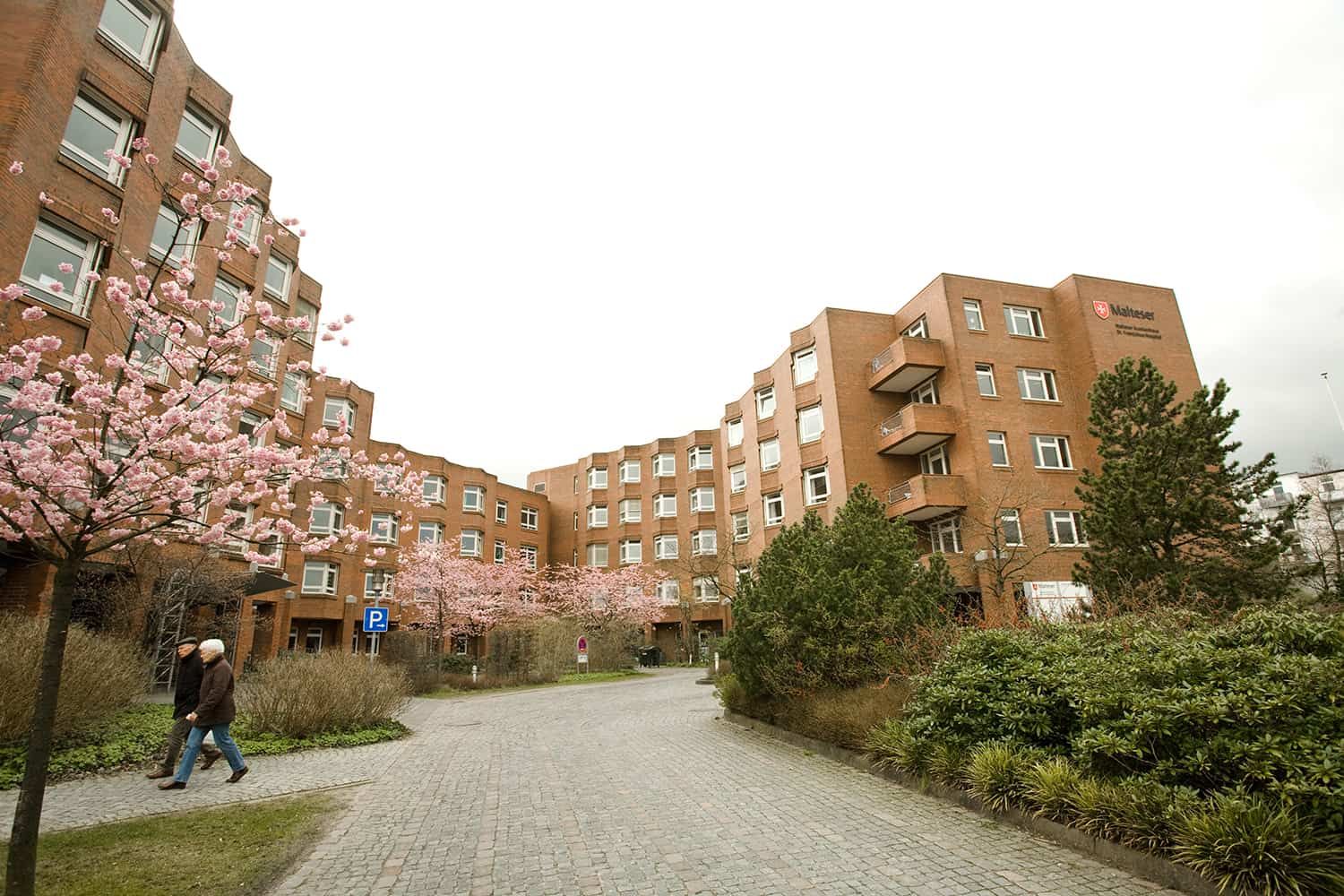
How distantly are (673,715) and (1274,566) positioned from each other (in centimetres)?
1549

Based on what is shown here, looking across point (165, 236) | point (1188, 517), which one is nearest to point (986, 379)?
point (1188, 517)

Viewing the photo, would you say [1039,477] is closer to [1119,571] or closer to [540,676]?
[1119,571]

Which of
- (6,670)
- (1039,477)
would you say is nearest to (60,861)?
(6,670)

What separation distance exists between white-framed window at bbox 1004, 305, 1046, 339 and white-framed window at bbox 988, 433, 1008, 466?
489 cm

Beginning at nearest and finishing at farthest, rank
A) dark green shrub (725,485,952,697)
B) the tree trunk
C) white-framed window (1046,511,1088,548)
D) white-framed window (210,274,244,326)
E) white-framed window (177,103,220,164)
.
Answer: the tree trunk
dark green shrub (725,485,952,697)
white-framed window (177,103,220,164)
white-framed window (210,274,244,326)
white-framed window (1046,511,1088,548)

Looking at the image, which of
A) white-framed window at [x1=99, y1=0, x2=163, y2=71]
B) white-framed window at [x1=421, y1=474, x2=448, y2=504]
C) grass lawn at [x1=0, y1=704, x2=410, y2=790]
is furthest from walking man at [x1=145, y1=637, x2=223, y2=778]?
white-framed window at [x1=421, y1=474, x2=448, y2=504]

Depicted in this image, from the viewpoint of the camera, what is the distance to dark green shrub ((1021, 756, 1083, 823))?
19.9ft

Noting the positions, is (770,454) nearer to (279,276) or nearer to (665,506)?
(665,506)

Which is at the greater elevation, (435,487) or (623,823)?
(435,487)

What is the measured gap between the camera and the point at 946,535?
2627cm

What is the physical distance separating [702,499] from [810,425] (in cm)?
1715

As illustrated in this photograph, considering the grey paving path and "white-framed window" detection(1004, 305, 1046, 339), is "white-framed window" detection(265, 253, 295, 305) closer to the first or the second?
the grey paving path

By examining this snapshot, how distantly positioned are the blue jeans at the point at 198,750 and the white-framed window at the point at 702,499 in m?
39.6

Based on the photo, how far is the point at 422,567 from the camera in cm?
3509
